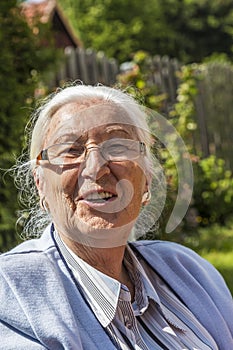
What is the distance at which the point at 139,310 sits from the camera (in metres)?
2.38

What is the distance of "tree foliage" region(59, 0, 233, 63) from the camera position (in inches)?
1307

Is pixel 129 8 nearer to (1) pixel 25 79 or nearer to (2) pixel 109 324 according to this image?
(1) pixel 25 79

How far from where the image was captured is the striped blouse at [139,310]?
2.26 metres

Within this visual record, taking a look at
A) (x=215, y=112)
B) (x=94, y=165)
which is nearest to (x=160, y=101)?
(x=215, y=112)

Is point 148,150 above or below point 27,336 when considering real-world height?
above

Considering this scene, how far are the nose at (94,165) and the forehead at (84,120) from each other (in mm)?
75

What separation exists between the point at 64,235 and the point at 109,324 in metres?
0.31

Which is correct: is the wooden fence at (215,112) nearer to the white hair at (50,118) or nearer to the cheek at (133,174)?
the white hair at (50,118)

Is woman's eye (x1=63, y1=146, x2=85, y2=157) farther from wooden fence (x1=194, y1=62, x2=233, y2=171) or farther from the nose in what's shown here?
wooden fence (x1=194, y1=62, x2=233, y2=171)

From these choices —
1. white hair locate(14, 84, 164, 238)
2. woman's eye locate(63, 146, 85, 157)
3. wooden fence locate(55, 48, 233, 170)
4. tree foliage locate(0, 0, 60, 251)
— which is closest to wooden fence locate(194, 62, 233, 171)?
wooden fence locate(55, 48, 233, 170)

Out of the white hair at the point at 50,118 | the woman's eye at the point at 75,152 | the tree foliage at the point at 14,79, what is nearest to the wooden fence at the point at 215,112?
the tree foliage at the point at 14,79

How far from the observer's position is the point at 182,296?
255 centimetres

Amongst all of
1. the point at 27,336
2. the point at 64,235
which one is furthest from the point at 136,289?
the point at 27,336

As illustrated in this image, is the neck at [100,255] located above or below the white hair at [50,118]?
below
